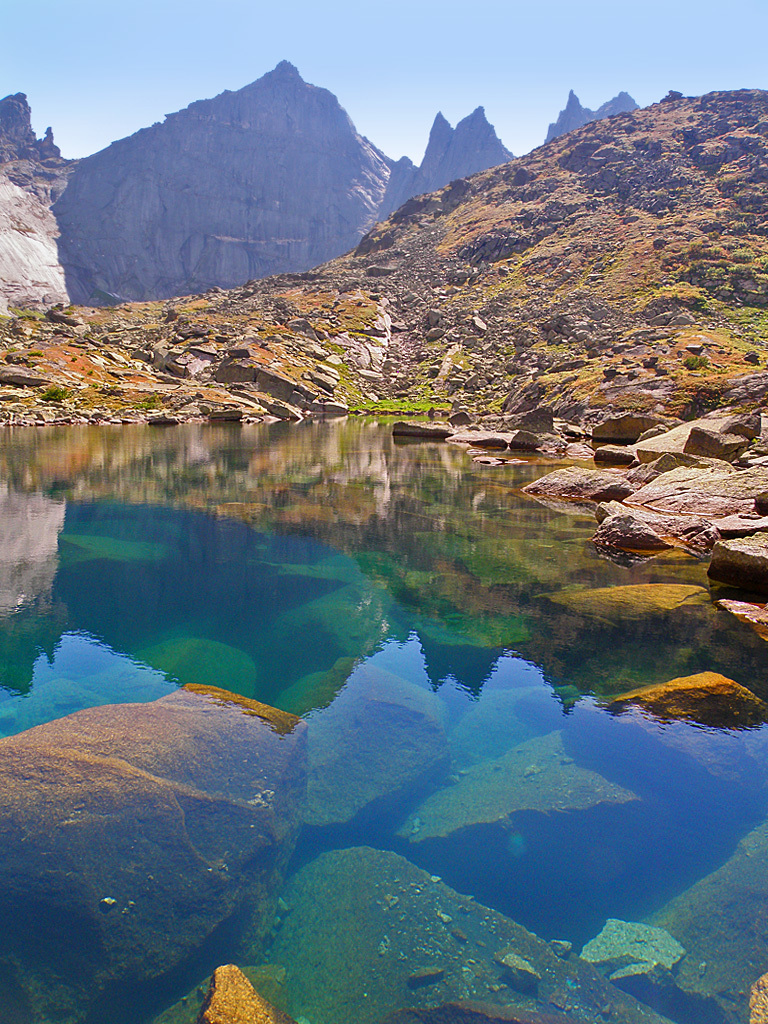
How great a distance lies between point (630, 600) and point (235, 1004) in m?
14.0

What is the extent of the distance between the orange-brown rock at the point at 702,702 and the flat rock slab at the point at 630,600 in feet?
12.5

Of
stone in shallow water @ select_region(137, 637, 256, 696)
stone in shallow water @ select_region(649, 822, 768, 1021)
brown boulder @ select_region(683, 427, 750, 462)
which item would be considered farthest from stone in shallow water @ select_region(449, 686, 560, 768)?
brown boulder @ select_region(683, 427, 750, 462)

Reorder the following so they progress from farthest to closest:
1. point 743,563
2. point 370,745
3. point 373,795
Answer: point 743,563 → point 370,745 → point 373,795

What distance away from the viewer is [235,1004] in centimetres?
512

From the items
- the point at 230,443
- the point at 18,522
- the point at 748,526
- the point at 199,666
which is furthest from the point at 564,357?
the point at 199,666

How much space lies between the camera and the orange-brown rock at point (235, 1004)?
16.4 feet

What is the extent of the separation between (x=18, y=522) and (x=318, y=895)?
22002 millimetres

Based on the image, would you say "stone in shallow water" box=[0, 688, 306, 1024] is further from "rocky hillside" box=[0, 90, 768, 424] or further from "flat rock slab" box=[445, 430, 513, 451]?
"flat rock slab" box=[445, 430, 513, 451]

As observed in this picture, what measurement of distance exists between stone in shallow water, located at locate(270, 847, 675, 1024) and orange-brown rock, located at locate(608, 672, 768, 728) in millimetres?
5698

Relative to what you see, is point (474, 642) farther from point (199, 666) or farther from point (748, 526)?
point (748, 526)

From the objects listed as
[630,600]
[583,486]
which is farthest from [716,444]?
[630,600]

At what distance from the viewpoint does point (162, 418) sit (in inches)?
2773

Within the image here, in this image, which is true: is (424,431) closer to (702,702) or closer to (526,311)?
(702,702)

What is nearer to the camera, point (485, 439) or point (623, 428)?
point (623, 428)
